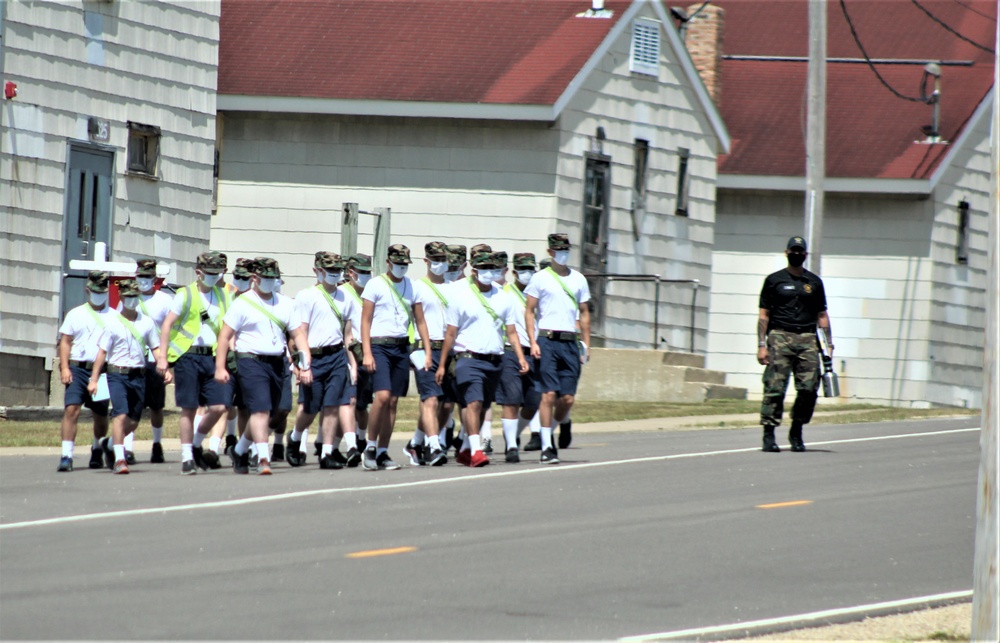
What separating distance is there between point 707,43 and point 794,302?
53.9ft

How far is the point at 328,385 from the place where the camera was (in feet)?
51.0

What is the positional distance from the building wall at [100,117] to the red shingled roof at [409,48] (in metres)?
3.62

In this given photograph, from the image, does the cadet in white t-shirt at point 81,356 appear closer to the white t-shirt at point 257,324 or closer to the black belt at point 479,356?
the white t-shirt at point 257,324

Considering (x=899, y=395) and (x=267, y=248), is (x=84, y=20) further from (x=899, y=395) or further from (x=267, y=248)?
(x=899, y=395)

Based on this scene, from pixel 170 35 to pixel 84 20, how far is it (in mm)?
1693

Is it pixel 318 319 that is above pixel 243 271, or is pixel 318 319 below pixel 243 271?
below

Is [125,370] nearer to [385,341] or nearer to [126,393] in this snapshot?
[126,393]

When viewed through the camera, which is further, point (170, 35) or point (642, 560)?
point (170, 35)

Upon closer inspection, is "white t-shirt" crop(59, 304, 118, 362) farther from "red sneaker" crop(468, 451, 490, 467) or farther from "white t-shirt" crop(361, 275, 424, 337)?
"red sneaker" crop(468, 451, 490, 467)

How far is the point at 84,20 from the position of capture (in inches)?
882

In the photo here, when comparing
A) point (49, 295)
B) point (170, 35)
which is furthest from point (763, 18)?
point (49, 295)

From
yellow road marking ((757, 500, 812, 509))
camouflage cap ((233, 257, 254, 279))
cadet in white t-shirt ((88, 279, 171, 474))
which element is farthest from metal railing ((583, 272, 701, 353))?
yellow road marking ((757, 500, 812, 509))

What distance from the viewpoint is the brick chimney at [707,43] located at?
3259 cm

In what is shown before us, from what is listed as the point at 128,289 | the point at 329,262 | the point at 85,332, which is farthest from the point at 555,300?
the point at 85,332
